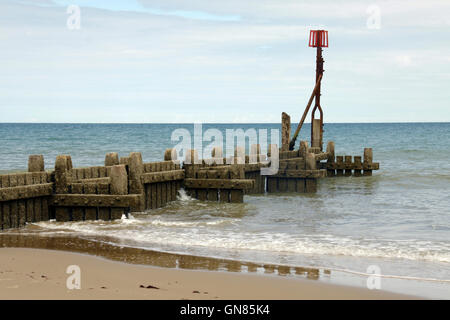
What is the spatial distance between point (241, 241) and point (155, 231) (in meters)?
2.09

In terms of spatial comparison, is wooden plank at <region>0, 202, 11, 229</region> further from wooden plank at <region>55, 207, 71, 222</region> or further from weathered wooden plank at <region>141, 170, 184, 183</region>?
weathered wooden plank at <region>141, 170, 184, 183</region>

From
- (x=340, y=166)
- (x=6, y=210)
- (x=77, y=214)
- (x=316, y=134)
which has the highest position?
(x=316, y=134)

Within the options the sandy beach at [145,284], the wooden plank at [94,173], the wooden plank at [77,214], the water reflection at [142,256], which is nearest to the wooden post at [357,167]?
the wooden plank at [94,173]

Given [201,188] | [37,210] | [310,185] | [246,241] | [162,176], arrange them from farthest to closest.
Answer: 1. [310,185]
2. [201,188]
3. [162,176]
4. [37,210]
5. [246,241]

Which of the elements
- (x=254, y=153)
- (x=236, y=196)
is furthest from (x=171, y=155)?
(x=254, y=153)

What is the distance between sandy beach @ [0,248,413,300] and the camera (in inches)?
272

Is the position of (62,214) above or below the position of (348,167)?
below

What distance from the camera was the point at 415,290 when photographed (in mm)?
7484

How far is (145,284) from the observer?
7.44 m

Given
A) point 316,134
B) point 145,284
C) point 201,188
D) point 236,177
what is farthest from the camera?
point 316,134

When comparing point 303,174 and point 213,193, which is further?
point 303,174

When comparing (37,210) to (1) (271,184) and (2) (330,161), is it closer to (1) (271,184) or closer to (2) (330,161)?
(1) (271,184)

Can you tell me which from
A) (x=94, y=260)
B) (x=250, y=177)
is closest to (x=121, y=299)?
(x=94, y=260)

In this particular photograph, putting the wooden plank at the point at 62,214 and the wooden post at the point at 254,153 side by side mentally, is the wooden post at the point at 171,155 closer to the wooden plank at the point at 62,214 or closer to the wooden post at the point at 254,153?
the wooden post at the point at 254,153
